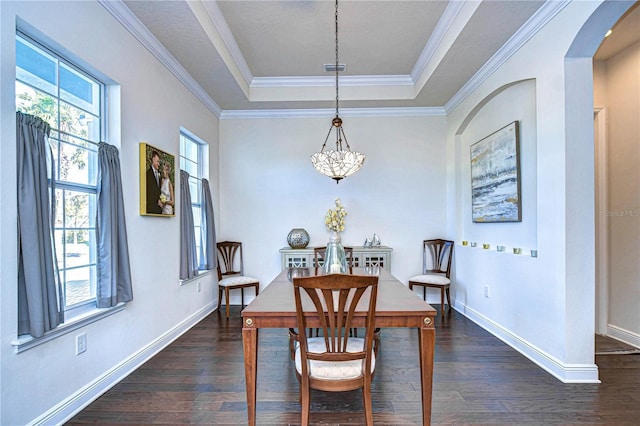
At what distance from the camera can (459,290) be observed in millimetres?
4340

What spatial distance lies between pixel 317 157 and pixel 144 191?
60.5 inches

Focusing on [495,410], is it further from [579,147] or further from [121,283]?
[121,283]

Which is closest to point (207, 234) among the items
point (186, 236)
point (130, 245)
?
point (186, 236)

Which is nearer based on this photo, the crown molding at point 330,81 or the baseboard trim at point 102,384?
the baseboard trim at point 102,384

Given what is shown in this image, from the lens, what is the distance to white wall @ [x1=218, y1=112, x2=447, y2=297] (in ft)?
15.6

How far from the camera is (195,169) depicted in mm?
4285

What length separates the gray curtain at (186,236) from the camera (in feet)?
11.3

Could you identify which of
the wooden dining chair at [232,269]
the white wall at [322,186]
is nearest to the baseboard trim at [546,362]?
the white wall at [322,186]

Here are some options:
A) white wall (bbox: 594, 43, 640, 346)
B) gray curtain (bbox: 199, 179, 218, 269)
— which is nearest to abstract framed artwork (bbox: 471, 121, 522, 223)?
white wall (bbox: 594, 43, 640, 346)

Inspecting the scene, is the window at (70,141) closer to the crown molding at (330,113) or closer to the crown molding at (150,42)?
the crown molding at (150,42)

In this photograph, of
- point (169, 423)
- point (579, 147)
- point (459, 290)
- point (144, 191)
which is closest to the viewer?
point (169, 423)

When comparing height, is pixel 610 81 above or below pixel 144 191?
above

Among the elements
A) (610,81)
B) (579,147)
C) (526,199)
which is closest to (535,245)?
(526,199)

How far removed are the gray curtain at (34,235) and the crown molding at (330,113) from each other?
10.5 ft
